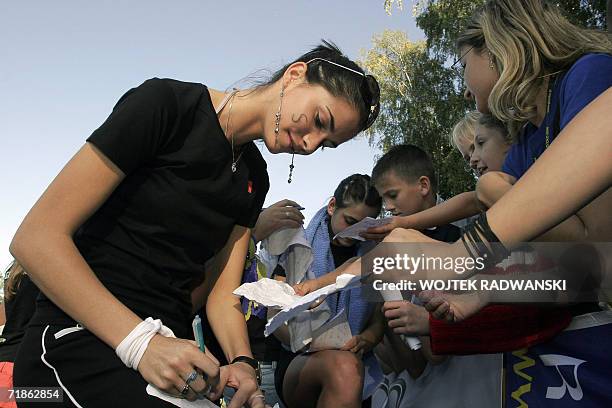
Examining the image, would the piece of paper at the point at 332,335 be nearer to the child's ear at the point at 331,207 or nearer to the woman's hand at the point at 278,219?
the woman's hand at the point at 278,219

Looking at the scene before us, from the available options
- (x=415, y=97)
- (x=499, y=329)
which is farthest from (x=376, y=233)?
(x=415, y=97)

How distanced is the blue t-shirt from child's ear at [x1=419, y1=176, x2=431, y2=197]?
1.95 metres

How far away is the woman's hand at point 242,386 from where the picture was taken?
6.16 ft

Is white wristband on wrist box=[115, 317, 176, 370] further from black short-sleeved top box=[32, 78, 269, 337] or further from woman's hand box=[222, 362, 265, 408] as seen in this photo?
woman's hand box=[222, 362, 265, 408]

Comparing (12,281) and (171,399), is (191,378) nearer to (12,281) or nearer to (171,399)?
(171,399)

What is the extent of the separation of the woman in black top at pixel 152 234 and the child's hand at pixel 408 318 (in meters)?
0.61

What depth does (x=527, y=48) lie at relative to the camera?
6.76 feet

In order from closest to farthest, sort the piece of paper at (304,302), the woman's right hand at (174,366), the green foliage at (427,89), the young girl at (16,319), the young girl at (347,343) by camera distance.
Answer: the woman's right hand at (174,366) → the piece of paper at (304,302) → the young girl at (347,343) → the young girl at (16,319) → the green foliage at (427,89)

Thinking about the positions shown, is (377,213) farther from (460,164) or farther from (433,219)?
(460,164)

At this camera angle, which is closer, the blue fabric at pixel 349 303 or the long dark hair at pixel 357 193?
the blue fabric at pixel 349 303

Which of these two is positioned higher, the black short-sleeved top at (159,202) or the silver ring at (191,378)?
the black short-sleeved top at (159,202)

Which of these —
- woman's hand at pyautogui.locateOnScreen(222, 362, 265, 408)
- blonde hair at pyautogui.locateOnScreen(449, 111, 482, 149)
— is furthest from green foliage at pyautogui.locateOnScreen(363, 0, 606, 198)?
woman's hand at pyautogui.locateOnScreen(222, 362, 265, 408)

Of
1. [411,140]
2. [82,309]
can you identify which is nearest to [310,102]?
[82,309]

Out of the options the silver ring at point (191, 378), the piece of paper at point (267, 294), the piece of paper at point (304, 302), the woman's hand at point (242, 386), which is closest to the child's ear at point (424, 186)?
the piece of paper at point (267, 294)
